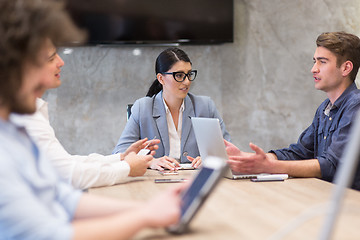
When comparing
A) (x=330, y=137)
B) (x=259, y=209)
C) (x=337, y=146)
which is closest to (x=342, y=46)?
(x=330, y=137)

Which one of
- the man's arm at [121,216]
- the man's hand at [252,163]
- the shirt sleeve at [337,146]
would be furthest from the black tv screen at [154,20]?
A: the man's arm at [121,216]

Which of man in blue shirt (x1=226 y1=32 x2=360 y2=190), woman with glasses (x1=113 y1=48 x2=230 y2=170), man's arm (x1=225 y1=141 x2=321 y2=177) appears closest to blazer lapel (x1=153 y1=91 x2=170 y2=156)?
woman with glasses (x1=113 y1=48 x2=230 y2=170)

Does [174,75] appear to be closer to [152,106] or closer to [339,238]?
[152,106]

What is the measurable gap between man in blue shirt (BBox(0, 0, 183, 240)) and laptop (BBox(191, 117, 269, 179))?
1000mm

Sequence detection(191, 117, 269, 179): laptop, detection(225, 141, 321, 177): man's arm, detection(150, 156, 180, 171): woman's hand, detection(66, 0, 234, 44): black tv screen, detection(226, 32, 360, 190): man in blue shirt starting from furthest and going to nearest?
1. detection(66, 0, 234, 44): black tv screen
2. detection(150, 156, 180, 171): woman's hand
3. detection(226, 32, 360, 190): man in blue shirt
4. detection(225, 141, 321, 177): man's arm
5. detection(191, 117, 269, 179): laptop

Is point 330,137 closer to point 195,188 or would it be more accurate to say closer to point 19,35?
point 195,188

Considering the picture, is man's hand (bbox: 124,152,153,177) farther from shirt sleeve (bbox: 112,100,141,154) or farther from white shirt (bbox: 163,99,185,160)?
white shirt (bbox: 163,99,185,160)

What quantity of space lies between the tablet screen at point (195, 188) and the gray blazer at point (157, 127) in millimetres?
1782

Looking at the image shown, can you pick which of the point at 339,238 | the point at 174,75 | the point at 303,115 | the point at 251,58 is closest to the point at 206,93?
the point at 251,58

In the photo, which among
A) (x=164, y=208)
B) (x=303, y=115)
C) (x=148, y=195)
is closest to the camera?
(x=164, y=208)

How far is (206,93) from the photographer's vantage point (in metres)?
4.82

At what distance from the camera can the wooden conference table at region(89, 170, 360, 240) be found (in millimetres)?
1213

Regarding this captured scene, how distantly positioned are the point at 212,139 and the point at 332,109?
91 cm

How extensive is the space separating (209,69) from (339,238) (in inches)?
148
